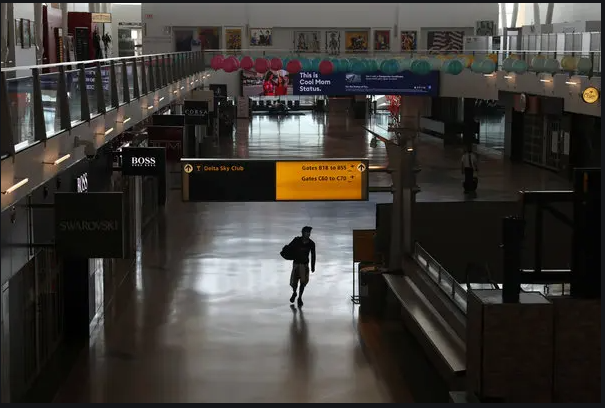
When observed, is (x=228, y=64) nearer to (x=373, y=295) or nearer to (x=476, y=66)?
(x=476, y=66)

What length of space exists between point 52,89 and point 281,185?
5.32 meters

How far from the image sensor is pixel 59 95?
1214cm

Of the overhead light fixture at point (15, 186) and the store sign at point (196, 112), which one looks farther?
the store sign at point (196, 112)

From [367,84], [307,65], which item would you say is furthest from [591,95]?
[367,84]

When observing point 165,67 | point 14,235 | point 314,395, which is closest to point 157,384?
point 314,395

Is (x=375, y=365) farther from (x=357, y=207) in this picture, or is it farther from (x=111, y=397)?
(x=357, y=207)

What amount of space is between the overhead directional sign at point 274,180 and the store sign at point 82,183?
1.52 metres

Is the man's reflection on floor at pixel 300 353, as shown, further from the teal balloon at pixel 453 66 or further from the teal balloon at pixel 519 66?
the teal balloon at pixel 453 66

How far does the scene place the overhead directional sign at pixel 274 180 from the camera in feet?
53.3

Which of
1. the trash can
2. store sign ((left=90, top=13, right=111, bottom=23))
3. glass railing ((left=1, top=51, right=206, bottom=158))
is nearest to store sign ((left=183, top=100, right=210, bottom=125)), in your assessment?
store sign ((left=90, top=13, right=111, bottom=23))

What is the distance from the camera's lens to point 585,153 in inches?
1378

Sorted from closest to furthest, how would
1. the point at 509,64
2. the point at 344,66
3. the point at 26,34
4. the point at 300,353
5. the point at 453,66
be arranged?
1. the point at 300,353
2. the point at 26,34
3. the point at 509,64
4. the point at 453,66
5. the point at 344,66

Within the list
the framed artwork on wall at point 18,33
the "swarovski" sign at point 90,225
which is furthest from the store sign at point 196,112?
the "swarovski" sign at point 90,225

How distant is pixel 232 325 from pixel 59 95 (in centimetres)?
589
